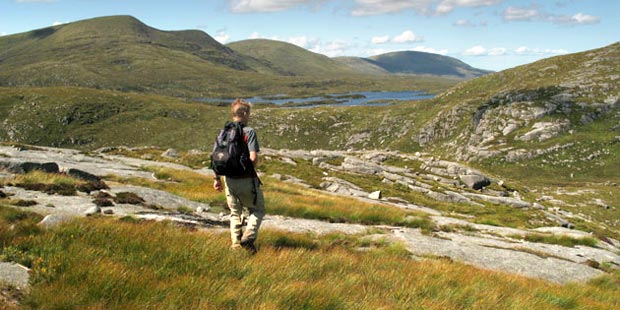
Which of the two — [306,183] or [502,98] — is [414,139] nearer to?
[502,98]

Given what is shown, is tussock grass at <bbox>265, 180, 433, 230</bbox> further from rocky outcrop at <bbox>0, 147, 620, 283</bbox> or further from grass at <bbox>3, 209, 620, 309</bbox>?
grass at <bbox>3, 209, 620, 309</bbox>

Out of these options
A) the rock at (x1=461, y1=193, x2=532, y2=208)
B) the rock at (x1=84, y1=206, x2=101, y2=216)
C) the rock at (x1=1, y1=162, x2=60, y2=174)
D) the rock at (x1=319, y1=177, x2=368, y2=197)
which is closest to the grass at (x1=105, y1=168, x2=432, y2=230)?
the rock at (x1=1, y1=162, x2=60, y2=174)

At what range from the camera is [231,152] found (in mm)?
8828

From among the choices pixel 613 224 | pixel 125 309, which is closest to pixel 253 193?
pixel 125 309

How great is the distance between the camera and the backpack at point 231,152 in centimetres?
884

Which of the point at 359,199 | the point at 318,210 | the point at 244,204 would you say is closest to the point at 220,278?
the point at 244,204

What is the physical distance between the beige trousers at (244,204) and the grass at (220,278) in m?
0.37

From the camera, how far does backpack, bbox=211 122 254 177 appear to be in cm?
884

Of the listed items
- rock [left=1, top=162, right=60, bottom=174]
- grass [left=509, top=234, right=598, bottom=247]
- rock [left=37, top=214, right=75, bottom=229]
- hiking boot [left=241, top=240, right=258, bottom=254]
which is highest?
rock [left=37, top=214, right=75, bottom=229]

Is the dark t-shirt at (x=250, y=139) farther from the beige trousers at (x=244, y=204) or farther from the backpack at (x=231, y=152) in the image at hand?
the beige trousers at (x=244, y=204)

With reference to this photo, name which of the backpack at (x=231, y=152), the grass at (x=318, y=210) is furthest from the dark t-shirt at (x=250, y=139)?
the grass at (x=318, y=210)

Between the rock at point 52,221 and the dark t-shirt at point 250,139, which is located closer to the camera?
the rock at point 52,221

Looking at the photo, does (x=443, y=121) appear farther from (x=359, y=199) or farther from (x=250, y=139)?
(x=250, y=139)

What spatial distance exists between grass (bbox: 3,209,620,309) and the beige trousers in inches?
14.7
